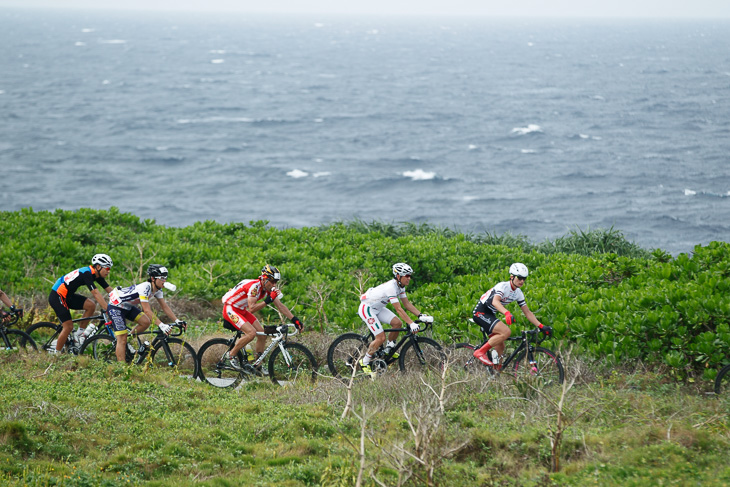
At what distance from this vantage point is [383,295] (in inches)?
478

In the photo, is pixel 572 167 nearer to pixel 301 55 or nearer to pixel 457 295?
pixel 457 295

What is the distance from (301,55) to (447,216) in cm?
14180

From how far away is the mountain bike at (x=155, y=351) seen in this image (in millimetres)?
12219

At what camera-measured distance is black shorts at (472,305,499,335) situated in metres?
11.9

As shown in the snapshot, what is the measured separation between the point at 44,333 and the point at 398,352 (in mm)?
7920

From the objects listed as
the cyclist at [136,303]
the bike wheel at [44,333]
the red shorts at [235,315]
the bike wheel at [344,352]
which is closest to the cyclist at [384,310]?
the bike wheel at [344,352]

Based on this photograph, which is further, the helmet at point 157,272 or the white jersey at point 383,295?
the white jersey at point 383,295

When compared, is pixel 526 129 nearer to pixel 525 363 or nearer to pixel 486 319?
pixel 486 319

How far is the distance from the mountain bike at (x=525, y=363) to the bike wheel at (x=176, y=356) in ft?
16.1

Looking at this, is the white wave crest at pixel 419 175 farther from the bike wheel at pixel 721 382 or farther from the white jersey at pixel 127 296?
the bike wheel at pixel 721 382

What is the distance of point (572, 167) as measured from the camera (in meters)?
64.0

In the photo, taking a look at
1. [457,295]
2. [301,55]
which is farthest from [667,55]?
[457,295]

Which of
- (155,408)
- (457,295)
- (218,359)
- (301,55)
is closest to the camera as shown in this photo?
(155,408)

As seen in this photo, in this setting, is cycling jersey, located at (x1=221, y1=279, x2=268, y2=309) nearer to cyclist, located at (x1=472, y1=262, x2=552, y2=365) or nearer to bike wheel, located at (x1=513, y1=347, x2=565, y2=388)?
cyclist, located at (x1=472, y1=262, x2=552, y2=365)
